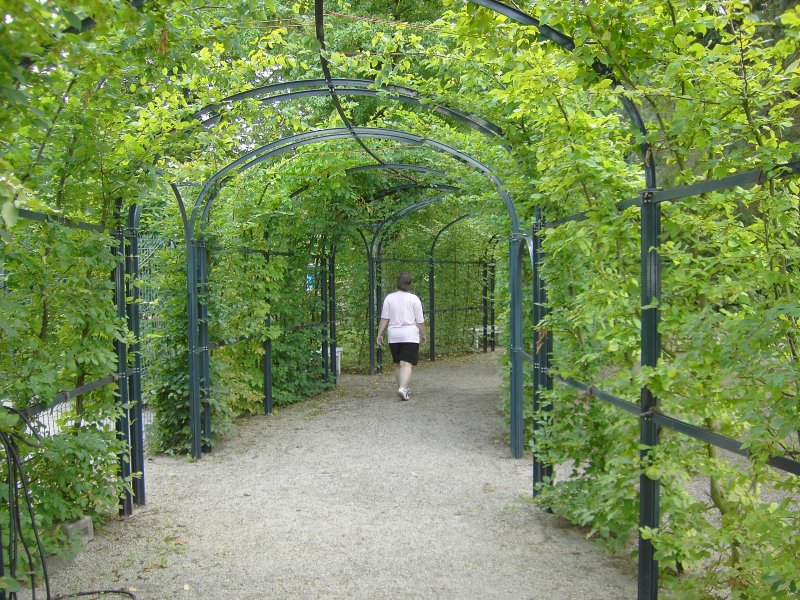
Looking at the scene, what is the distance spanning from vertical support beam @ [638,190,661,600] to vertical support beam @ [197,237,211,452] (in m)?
5.01

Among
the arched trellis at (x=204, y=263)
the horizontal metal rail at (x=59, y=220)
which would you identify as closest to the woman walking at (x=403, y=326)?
the arched trellis at (x=204, y=263)

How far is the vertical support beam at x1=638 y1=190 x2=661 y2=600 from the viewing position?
3043 mm

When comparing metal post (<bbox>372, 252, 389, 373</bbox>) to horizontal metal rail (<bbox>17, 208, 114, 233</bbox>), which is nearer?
horizontal metal rail (<bbox>17, 208, 114, 233</bbox>)

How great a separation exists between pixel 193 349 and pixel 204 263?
853 mm

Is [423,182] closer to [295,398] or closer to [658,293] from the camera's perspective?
[295,398]

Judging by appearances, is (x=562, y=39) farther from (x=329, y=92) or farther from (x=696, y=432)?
(x=329, y=92)

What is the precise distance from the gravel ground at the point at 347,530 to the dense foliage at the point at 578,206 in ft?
1.19

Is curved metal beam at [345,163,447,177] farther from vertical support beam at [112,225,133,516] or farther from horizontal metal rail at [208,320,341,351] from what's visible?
vertical support beam at [112,225,133,516]

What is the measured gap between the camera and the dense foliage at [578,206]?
7.70 ft

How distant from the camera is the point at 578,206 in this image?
Result: 4.06 m

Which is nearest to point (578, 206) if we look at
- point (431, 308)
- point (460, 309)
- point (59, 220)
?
point (59, 220)

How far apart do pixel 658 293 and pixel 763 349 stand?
84 cm

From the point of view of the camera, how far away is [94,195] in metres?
4.49

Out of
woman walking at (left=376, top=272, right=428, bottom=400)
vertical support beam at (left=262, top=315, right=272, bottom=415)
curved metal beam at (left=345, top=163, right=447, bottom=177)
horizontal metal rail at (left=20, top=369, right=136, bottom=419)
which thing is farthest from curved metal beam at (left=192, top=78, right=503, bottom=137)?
woman walking at (left=376, top=272, right=428, bottom=400)
